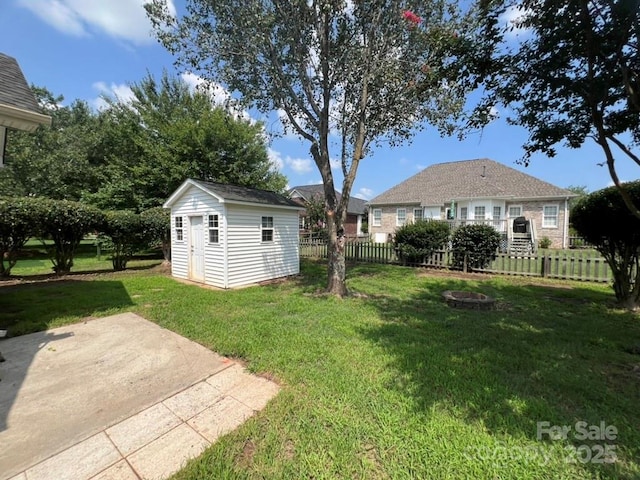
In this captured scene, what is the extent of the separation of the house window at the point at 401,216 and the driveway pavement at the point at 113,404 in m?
21.3

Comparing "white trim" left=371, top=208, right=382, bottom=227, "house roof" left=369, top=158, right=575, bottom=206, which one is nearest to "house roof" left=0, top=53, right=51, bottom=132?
"house roof" left=369, top=158, right=575, bottom=206

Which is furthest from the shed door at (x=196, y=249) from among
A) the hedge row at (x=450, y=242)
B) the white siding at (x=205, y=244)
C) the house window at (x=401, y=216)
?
the house window at (x=401, y=216)

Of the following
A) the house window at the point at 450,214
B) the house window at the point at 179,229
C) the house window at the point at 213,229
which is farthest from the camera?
the house window at the point at 450,214

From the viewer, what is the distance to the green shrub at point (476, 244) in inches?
399

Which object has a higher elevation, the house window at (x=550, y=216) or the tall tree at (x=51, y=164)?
the tall tree at (x=51, y=164)

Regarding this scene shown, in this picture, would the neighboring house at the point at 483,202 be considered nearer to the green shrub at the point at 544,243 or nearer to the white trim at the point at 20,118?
the green shrub at the point at 544,243

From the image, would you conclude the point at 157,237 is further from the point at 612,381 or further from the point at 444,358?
the point at 612,381

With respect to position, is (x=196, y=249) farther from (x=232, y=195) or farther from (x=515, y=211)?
(x=515, y=211)

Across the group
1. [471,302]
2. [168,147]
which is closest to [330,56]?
[471,302]

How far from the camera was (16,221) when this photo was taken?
808cm

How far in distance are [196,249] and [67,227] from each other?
4.50 m

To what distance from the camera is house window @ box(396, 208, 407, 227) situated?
76.3 ft

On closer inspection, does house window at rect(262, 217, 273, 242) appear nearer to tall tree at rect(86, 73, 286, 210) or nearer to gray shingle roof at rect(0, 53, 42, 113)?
gray shingle roof at rect(0, 53, 42, 113)

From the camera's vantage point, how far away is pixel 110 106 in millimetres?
18688
